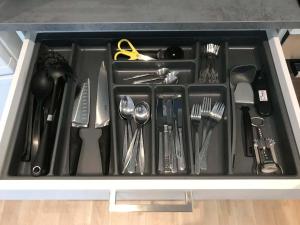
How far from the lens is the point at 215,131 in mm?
773

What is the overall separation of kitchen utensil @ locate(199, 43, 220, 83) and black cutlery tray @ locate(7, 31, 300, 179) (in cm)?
1

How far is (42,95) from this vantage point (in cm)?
76

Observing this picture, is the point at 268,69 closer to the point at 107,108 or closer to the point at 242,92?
the point at 242,92

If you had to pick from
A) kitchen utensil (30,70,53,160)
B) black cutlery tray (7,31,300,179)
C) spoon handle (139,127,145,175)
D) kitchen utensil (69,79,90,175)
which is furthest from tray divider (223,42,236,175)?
kitchen utensil (30,70,53,160)

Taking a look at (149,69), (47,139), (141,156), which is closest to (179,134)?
(141,156)

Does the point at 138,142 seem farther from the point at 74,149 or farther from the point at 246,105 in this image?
the point at 246,105

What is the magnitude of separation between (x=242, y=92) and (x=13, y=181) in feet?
2.12

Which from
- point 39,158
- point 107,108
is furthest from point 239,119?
point 39,158

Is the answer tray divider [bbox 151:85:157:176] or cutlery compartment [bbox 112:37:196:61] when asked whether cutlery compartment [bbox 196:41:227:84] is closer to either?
cutlery compartment [bbox 112:37:196:61]

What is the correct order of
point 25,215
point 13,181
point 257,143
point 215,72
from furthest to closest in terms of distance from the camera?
point 25,215, point 215,72, point 257,143, point 13,181

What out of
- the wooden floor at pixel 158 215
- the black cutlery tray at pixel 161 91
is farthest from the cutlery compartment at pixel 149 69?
the wooden floor at pixel 158 215

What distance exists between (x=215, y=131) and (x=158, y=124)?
0.16 m

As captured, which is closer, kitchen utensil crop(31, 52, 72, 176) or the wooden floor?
kitchen utensil crop(31, 52, 72, 176)

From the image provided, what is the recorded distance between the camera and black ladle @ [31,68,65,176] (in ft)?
2.12
